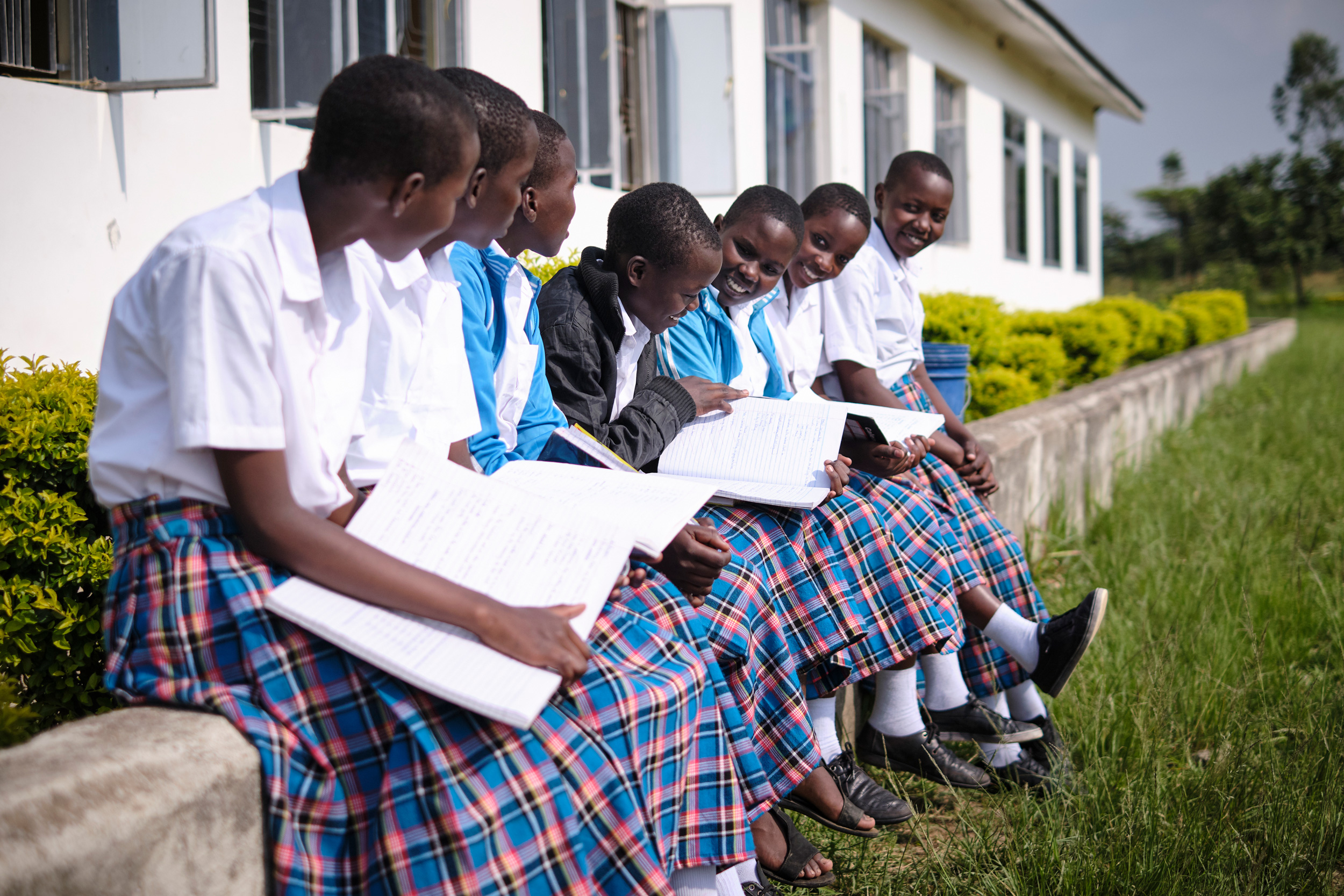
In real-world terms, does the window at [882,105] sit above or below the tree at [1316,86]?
below

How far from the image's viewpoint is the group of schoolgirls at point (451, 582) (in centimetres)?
128

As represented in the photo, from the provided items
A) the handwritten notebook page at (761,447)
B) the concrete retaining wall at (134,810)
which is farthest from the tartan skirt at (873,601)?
the concrete retaining wall at (134,810)

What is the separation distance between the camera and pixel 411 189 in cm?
140

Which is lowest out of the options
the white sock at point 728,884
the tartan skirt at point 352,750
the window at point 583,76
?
the white sock at point 728,884

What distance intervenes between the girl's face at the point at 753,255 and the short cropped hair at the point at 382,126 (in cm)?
137

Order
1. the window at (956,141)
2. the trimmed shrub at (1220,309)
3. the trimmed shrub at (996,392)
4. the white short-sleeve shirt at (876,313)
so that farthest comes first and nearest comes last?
the trimmed shrub at (1220,309) → the window at (956,141) → the trimmed shrub at (996,392) → the white short-sleeve shirt at (876,313)

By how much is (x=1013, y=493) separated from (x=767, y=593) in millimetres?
2204

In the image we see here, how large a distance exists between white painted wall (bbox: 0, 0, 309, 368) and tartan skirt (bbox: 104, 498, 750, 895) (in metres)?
2.11

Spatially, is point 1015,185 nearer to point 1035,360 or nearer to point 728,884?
point 1035,360

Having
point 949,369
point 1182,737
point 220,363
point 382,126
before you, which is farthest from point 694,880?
point 949,369

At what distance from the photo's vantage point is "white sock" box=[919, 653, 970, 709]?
8.63 feet

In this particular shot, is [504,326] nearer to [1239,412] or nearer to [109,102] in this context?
[109,102]

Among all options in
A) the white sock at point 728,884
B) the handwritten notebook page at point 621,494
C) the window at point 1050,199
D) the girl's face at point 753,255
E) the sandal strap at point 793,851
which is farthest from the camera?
the window at point 1050,199

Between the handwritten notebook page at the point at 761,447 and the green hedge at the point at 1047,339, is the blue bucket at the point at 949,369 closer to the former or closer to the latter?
the green hedge at the point at 1047,339
